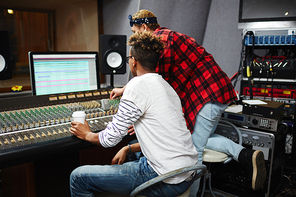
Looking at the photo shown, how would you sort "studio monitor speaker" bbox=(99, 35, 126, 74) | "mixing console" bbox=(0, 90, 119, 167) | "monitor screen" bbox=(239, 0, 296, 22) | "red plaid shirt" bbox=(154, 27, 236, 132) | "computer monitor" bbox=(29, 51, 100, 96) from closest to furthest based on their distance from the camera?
"mixing console" bbox=(0, 90, 119, 167) → "red plaid shirt" bbox=(154, 27, 236, 132) → "computer monitor" bbox=(29, 51, 100, 96) → "studio monitor speaker" bbox=(99, 35, 126, 74) → "monitor screen" bbox=(239, 0, 296, 22)

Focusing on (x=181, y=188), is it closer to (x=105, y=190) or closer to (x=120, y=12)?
(x=105, y=190)

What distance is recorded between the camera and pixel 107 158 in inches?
82.0

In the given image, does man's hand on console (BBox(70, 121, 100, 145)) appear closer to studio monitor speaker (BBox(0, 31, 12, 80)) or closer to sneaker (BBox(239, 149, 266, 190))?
studio monitor speaker (BBox(0, 31, 12, 80))

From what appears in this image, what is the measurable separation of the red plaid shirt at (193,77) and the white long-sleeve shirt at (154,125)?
1.60ft

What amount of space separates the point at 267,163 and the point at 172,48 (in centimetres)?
125

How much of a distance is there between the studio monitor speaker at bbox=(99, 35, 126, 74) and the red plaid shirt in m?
0.75

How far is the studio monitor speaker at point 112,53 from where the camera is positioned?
229 centimetres

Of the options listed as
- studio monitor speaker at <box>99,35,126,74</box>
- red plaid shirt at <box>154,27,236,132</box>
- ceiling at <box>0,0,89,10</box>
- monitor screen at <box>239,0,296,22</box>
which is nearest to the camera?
red plaid shirt at <box>154,27,236,132</box>

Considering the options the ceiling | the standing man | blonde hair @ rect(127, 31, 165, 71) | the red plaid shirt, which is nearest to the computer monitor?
the standing man

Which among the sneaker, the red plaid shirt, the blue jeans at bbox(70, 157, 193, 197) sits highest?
the red plaid shirt

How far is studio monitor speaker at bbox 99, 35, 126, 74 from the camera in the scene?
2291 mm

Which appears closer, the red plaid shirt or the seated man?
the seated man

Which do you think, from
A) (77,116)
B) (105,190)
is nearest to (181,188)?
(105,190)

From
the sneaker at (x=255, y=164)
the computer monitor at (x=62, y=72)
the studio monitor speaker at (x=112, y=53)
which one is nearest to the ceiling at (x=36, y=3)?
the studio monitor speaker at (x=112, y=53)
